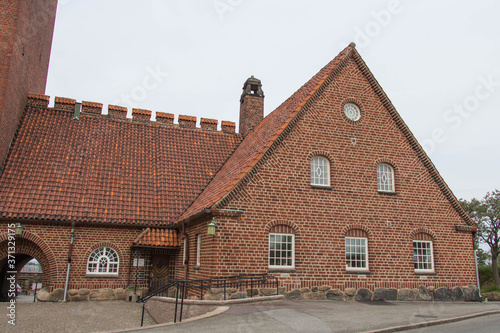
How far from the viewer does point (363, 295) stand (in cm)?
1473

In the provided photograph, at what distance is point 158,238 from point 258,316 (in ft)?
24.6

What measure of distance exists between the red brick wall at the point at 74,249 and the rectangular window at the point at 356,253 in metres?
8.16

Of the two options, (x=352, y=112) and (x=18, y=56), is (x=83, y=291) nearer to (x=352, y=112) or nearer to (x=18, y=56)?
(x=18, y=56)

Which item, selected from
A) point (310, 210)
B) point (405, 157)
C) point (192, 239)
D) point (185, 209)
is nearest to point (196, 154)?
point (185, 209)

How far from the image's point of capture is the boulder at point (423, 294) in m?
15.3

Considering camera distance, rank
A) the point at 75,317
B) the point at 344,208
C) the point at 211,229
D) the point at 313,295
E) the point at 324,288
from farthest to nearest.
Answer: the point at 344,208 < the point at 324,288 < the point at 313,295 < the point at 211,229 < the point at 75,317

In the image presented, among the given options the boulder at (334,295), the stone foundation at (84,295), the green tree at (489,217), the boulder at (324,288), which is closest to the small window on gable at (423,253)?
the boulder at (334,295)

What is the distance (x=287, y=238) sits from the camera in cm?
1460

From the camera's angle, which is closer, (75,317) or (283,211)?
(75,317)

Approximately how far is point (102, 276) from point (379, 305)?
407 inches

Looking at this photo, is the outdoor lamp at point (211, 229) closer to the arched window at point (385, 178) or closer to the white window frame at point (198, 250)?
the white window frame at point (198, 250)

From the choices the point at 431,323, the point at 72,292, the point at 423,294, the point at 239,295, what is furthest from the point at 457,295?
the point at 72,292

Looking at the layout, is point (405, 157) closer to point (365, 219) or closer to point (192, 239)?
point (365, 219)

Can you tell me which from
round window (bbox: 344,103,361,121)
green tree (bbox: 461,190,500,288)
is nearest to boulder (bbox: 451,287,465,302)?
round window (bbox: 344,103,361,121)
